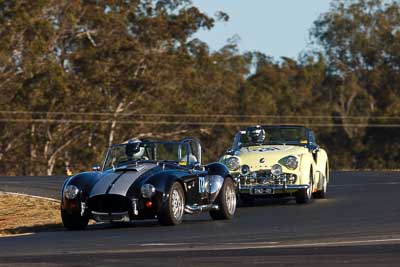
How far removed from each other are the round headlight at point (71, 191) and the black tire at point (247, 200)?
5528 mm

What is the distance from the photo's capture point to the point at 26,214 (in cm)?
2102

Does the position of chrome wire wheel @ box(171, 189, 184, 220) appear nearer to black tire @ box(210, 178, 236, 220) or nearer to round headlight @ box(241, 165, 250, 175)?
black tire @ box(210, 178, 236, 220)

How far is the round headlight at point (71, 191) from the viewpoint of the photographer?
17.6 metres

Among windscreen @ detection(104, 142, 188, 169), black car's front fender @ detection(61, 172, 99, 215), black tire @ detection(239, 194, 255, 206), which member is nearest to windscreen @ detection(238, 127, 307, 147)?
black tire @ detection(239, 194, 255, 206)

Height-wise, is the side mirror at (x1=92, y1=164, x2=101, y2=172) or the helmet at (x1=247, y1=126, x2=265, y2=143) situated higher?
the helmet at (x1=247, y1=126, x2=265, y2=143)

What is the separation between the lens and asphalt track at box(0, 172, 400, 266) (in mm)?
11883

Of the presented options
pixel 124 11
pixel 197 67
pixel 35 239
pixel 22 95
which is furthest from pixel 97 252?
pixel 197 67

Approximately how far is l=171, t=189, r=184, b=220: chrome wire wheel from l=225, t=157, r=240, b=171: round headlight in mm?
4009

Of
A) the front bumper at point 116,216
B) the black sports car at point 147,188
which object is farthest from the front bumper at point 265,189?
the front bumper at point 116,216

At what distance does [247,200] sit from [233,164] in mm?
1662

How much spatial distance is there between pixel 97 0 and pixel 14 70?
724 centimetres

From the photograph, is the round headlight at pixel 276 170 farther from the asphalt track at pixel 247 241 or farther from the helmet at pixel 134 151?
the helmet at pixel 134 151

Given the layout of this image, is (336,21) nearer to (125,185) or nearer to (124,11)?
(124,11)

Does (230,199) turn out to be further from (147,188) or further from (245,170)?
(245,170)
